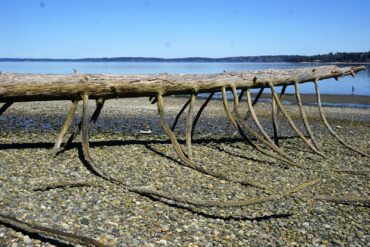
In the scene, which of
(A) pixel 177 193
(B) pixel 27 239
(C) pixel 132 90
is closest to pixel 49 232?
(B) pixel 27 239

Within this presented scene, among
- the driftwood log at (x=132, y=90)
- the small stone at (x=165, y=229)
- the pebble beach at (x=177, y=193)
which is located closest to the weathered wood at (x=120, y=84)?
the driftwood log at (x=132, y=90)

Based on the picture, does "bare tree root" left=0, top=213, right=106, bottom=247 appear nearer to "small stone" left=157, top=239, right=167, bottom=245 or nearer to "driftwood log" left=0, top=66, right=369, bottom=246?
"small stone" left=157, top=239, right=167, bottom=245

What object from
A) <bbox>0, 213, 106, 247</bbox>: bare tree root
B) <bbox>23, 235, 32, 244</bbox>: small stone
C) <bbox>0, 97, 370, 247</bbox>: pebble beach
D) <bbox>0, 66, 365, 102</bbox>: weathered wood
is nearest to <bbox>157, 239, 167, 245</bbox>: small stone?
<bbox>0, 97, 370, 247</bbox>: pebble beach

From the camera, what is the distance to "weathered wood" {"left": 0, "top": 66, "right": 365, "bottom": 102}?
881 cm

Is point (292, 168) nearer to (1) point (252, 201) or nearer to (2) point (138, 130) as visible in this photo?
(1) point (252, 201)

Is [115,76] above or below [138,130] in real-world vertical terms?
above

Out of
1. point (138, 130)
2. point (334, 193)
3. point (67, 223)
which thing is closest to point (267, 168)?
point (334, 193)

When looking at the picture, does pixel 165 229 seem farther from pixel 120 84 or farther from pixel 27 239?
pixel 120 84

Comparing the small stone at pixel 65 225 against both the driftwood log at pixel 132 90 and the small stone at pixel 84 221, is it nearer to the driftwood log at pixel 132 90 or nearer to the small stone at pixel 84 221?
the small stone at pixel 84 221

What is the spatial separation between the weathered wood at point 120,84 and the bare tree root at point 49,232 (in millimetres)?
4024

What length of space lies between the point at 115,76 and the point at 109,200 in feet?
12.1

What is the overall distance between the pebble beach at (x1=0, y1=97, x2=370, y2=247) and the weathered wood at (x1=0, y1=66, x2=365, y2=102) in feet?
5.29

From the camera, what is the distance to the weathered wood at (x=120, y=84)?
8.81 metres

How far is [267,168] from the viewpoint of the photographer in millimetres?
9758
